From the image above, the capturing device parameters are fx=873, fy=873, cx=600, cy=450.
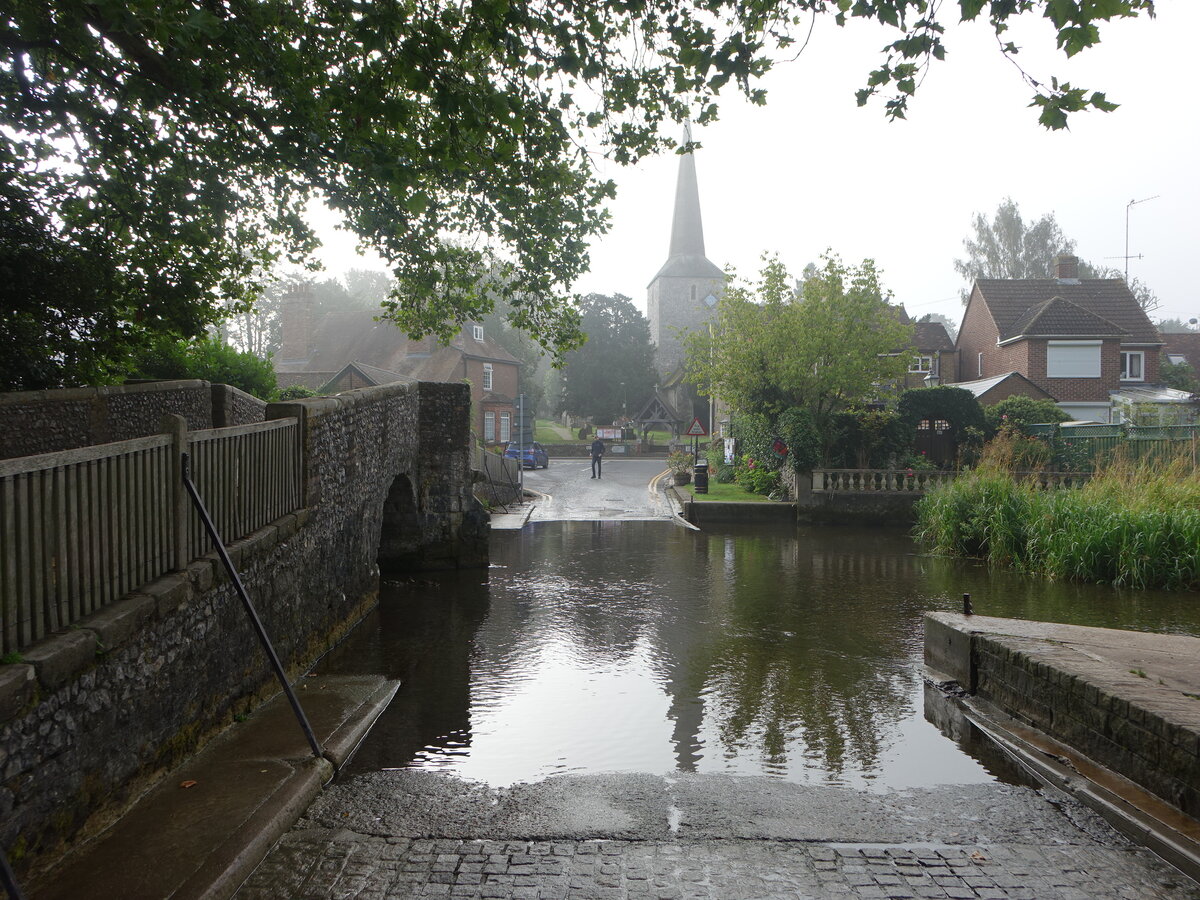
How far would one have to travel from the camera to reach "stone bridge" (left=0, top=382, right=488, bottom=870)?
3951 millimetres

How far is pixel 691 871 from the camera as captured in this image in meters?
4.37

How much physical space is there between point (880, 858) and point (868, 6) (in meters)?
5.78

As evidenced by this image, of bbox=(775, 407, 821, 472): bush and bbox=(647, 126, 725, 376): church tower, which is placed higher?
bbox=(647, 126, 725, 376): church tower

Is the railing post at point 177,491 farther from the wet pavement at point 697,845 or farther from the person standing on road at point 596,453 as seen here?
the person standing on road at point 596,453

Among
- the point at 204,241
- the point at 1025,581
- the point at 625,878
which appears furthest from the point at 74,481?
the point at 1025,581

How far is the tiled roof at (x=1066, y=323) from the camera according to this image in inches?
1507

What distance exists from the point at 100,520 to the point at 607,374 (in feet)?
210

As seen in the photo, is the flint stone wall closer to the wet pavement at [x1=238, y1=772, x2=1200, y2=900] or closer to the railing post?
the railing post

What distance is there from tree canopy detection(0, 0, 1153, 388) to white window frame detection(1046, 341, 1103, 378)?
105 feet

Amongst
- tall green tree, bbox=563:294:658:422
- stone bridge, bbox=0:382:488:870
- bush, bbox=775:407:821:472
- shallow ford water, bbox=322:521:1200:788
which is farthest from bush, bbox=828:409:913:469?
tall green tree, bbox=563:294:658:422

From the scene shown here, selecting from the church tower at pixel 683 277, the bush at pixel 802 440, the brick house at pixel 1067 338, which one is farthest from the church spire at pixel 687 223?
the bush at pixel 802 440

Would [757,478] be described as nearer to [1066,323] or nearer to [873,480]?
[873,480]

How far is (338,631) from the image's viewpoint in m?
9.95

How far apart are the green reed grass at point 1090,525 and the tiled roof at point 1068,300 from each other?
25.7m
